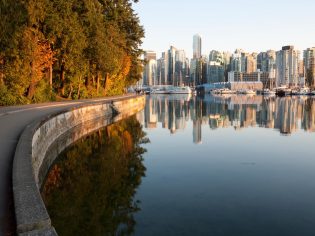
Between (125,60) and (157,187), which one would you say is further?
(125,60)

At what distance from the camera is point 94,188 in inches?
612

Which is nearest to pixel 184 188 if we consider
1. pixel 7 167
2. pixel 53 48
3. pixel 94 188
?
pixel 94 188

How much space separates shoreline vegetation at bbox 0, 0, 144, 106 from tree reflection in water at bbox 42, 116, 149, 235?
12.1m

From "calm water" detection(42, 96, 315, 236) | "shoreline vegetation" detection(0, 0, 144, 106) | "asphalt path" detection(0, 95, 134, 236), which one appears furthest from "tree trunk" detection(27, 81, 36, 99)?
"asphalt path" detection(0, 95, 134, 236)

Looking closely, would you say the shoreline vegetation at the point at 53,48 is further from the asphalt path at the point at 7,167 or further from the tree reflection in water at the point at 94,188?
the tree reflection in water at the point at 94,188

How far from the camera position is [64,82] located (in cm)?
5262

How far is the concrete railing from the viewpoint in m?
6.71

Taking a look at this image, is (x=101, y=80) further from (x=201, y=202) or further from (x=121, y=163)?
(x=201, y=202)

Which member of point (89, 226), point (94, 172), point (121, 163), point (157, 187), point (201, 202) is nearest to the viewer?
point (89, 226)

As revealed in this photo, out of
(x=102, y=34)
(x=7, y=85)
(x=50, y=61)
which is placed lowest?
(x=7, y=85)

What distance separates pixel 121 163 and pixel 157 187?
5151 mm

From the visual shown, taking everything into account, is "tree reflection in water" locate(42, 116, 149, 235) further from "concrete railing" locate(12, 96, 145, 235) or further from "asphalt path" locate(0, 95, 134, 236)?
"asphalt path" locate(0, 95, 134, 236)

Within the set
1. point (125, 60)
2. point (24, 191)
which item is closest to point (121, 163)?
point (24, 191)

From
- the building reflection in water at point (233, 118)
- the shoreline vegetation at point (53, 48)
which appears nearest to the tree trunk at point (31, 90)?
the shoreline vegetation at point (53, 48)
